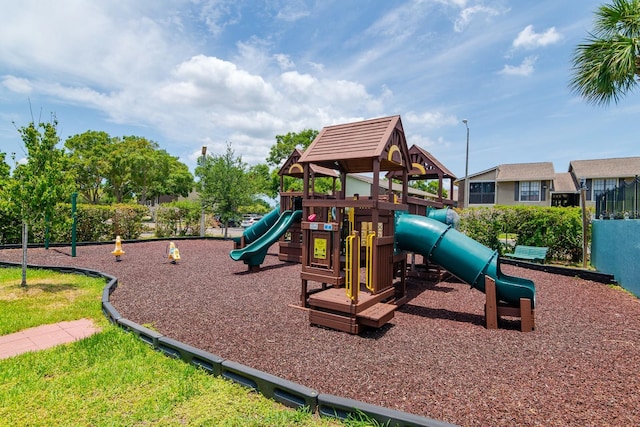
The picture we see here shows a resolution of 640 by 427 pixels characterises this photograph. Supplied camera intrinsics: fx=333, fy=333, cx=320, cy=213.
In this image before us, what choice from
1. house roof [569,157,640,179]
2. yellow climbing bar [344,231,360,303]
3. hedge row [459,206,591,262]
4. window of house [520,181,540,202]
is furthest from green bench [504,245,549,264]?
house roof [569,157,640,179]

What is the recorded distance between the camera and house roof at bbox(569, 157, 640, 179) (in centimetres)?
3057

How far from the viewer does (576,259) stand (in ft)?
41.0

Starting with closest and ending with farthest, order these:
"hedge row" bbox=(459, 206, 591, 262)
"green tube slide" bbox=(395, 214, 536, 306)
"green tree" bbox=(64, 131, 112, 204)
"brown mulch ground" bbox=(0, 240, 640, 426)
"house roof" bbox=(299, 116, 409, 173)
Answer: "brown mulch ground" bbox=(0, 240, 640, 426) < "green tube slide" bbox=(395, 214, 536, 306) < "house roof" bbox=(299, 116, 409, 173) < "hedge row" bbox=(459, 206, 591, 262) < "green tree" bbox=(64, 131, 112, 204)

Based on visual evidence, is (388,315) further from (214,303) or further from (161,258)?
(161,258)

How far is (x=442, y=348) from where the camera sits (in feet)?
15.1

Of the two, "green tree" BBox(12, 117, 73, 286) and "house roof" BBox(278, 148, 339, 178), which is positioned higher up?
"house roof" BBox(278, 148, 339, 178)

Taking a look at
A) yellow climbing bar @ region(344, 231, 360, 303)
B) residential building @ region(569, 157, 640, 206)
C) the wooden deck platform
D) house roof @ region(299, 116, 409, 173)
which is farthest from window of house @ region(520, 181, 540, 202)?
yellow climbing bar @ region(344, 231, 360, 303)

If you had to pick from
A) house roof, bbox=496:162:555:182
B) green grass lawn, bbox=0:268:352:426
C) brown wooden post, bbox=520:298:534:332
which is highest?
house roof, bbox=496:162:555:182

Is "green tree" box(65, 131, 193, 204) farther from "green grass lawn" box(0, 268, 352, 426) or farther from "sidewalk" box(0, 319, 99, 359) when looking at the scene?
"green grass lawn" box(0, 268, 352, 426)

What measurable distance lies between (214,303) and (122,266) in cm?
532

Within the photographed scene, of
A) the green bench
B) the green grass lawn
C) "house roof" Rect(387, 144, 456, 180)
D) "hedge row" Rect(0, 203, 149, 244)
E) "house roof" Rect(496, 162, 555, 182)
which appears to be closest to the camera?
the green grass lawn

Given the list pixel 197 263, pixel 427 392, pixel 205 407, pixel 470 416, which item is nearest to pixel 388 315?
pixel 427 392

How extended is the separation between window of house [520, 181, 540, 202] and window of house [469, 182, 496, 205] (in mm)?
2469

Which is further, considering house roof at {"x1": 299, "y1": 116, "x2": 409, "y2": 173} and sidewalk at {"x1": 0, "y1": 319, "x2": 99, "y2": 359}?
house roof at {"x1": 299, "y1": 116, "x2": 409, "y2": 173}
